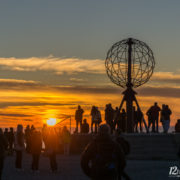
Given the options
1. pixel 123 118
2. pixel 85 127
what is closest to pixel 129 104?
pixel 123 118

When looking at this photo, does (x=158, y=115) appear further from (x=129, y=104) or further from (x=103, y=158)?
(x=103, y=158)

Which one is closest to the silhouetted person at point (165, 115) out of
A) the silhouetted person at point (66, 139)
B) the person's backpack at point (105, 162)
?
the silhouetted person at point (66, 139)

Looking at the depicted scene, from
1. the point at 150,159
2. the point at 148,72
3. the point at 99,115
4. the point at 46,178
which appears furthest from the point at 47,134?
the point at 148,72

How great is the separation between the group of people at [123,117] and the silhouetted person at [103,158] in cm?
2127

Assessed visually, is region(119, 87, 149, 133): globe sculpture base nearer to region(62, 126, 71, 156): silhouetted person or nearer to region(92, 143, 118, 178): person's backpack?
region(62, 126, 71, 156): silhouetted person

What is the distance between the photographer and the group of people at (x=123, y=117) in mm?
28422

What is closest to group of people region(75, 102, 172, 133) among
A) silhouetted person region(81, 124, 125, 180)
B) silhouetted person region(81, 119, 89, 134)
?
silhouetted person region(81, 119, 89, 134)

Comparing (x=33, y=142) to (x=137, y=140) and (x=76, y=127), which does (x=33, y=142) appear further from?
(x=76, y=127)

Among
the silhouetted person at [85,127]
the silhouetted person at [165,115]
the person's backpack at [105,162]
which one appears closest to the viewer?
the person's backpack at [105,162]

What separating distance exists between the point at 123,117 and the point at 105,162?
24.2 m

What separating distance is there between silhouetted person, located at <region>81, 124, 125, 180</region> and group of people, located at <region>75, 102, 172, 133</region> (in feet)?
69.8

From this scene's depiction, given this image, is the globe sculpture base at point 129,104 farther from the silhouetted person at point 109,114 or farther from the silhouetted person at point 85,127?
the silhouetted person at point 85,127

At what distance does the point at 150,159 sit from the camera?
25609mm

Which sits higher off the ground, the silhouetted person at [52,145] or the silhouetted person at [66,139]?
the silhouetted person at [52,145]
